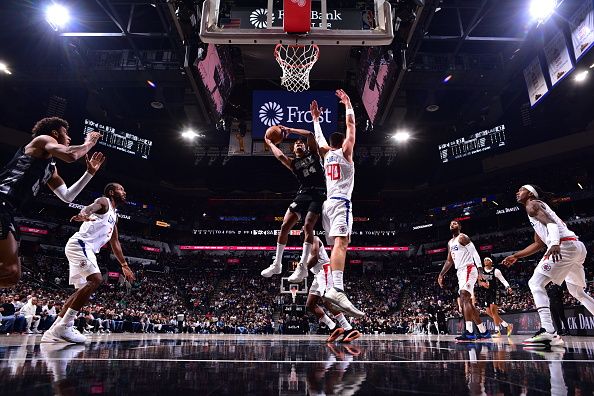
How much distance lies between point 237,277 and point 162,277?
18.9 feet

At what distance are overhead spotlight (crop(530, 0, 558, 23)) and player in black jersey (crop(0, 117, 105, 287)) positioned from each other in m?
11.7

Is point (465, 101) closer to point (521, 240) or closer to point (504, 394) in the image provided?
point (521, 240)

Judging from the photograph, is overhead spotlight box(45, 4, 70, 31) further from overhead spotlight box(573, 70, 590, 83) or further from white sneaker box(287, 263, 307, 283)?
overhead spotlight box(573, 70, 590, 83)

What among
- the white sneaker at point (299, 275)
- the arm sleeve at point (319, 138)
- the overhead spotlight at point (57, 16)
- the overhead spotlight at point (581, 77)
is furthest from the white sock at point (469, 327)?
the overhead spotlight at point (57, 16)

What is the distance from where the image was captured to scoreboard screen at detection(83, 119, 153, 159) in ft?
68.0

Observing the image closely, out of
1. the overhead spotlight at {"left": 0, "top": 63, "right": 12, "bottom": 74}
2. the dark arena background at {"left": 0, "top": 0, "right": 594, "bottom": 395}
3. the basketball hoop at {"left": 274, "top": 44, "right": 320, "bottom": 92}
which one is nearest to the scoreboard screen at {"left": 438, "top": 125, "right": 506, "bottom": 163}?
the dark arena background at {"left": 0, "top": 0, "right": 594, "bottom": 395}

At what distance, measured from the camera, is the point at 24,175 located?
3457mm

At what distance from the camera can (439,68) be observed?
13.1 metres

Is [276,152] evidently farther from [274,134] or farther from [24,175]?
[24,175]

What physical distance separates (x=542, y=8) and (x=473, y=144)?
37.8 ft

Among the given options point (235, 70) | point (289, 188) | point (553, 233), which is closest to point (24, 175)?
point (553, 233)

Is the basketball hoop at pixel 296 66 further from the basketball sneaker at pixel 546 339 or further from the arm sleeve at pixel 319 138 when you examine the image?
the basketball sneaker at pixel 546 339

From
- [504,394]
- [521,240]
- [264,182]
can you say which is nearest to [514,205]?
[521,240]

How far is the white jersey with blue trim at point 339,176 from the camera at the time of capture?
4570 mm
